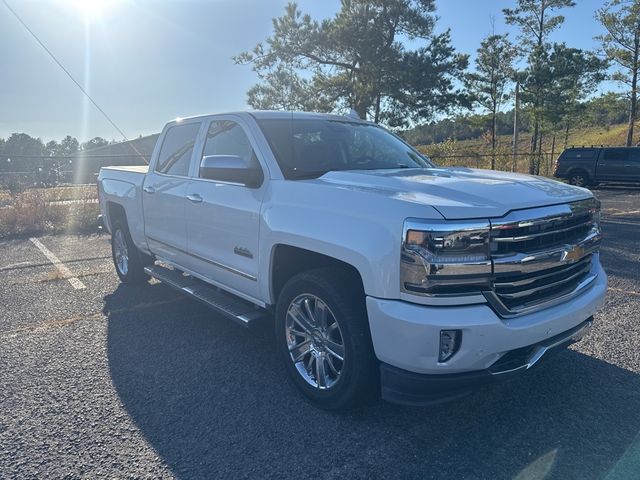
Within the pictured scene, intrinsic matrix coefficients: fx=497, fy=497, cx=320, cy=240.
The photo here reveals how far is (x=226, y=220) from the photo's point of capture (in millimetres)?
3994

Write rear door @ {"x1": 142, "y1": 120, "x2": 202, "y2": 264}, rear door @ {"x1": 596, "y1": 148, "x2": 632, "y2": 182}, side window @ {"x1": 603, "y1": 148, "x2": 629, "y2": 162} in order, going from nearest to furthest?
rear door @ {"x1": 142, "y1": 120, "x2": 202, "y2": 264} → rear door @ {"x1": 596, "y1": 148, "x2": 632, "y2": 182} → side window @ {"x1": 603, "y1": 148, "x2": 629, "y2": 162}

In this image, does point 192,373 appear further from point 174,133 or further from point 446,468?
point 174,133

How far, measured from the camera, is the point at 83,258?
8.27 m

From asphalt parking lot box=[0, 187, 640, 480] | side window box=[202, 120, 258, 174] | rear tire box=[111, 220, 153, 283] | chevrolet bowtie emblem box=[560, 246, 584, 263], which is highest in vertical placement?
side window box=[202, 120, 258, 174]

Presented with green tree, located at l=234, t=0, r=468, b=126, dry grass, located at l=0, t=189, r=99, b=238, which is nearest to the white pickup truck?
dry grass, located at l=0, t=189, r=99, b=238

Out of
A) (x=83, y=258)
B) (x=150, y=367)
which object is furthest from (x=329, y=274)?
(x=83, y=258)

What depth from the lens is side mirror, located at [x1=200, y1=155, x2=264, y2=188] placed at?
11.8 ft

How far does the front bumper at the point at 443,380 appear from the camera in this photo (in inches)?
103

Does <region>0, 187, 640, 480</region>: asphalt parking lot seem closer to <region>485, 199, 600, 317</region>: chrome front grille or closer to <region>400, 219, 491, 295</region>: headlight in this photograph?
<region>485, 199, 600, 317</region>: chrome front grille

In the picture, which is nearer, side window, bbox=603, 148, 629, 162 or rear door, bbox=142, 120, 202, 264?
rear door, bbox=142, 120, 202, 264

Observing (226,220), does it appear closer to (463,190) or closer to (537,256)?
(463,190)

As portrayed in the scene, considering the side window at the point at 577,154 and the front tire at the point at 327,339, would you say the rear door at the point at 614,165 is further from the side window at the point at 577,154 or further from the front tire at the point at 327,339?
the front tire at the point at 327,339

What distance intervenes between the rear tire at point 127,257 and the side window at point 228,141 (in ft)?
7.13

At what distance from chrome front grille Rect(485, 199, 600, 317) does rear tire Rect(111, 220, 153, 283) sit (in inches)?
180
